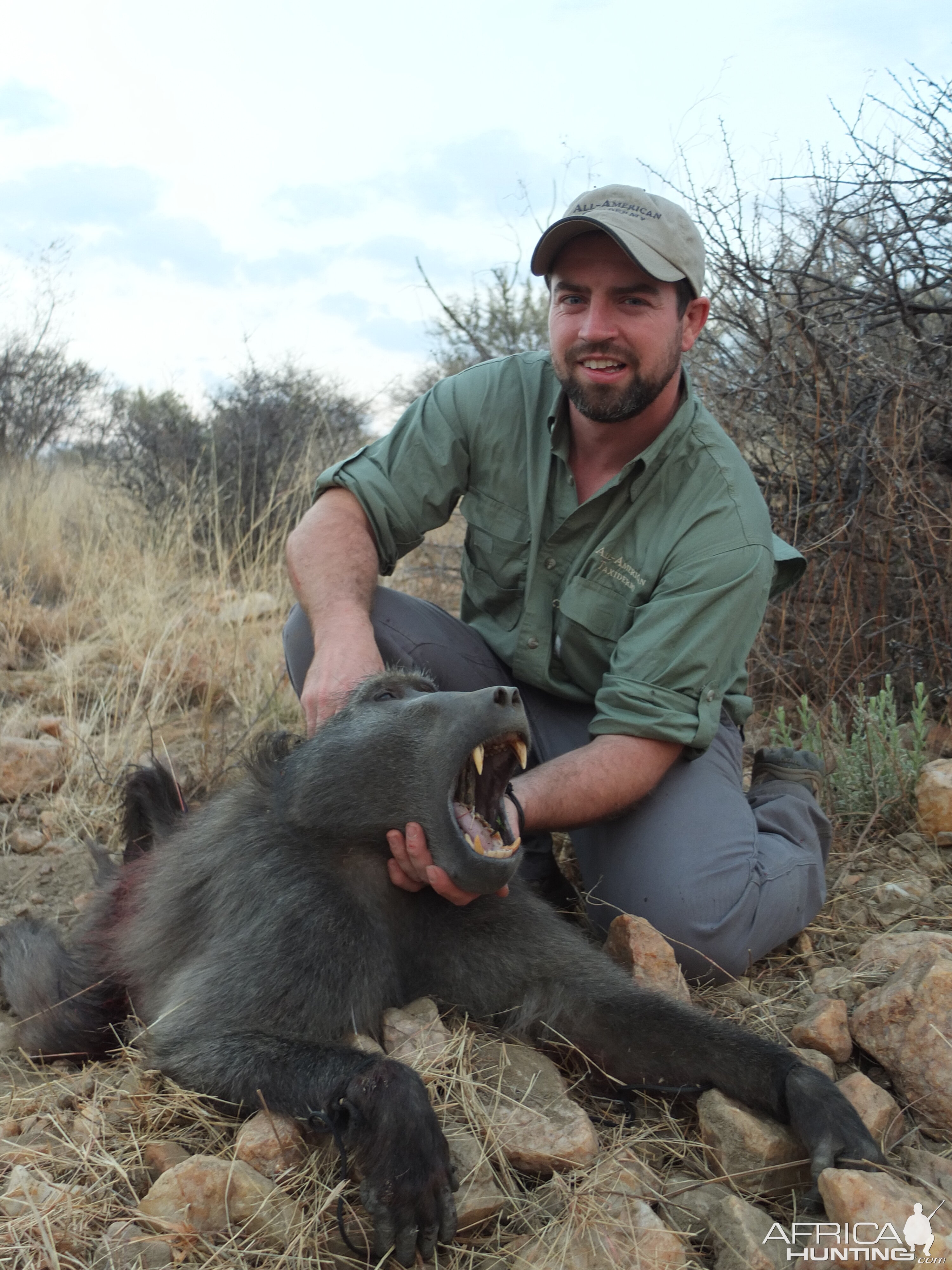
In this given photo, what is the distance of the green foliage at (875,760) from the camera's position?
314 centimetres

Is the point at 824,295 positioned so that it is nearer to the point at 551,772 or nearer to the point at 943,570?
the point at 943,570

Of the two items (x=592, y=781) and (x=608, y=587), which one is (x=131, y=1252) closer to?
(x=592, y=781)

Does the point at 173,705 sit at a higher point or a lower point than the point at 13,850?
higher

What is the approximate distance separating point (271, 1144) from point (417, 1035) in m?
0.35

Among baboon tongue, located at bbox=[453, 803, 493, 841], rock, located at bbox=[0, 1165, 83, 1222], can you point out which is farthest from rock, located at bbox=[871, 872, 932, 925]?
rock, located at bbox=[0, 1165, 83, 1222]

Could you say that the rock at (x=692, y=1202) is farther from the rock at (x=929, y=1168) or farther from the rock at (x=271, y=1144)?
the rock at (x=271, y=1144)

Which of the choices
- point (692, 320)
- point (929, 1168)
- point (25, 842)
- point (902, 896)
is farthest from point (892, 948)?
point (25, 842)

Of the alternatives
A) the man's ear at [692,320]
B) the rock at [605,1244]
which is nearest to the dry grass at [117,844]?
the rock at [605,1244]

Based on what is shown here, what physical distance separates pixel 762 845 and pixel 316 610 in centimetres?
134

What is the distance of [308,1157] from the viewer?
1.76 metres

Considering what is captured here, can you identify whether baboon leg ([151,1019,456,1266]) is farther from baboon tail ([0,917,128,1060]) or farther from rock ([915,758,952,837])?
rock ([915,758,952,837])

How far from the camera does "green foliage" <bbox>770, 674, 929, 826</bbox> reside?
3143 mm

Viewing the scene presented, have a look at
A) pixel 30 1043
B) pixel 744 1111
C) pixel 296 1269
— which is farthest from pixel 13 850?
pixel 744 1111

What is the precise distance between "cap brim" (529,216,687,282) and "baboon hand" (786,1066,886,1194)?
1942mm
